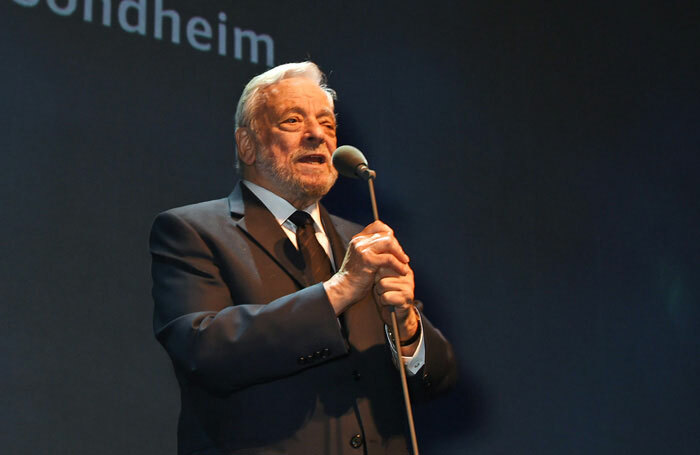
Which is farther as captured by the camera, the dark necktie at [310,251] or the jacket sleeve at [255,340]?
the dark necktie at [310,251]

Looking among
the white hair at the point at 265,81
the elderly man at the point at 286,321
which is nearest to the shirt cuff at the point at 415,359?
the elderly man at the point at 286,321

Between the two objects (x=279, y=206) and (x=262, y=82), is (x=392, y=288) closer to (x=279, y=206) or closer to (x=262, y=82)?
(x=279, y=206)

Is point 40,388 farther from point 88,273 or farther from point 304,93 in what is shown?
point 304,93

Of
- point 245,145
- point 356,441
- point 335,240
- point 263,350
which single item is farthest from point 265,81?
point 356,441

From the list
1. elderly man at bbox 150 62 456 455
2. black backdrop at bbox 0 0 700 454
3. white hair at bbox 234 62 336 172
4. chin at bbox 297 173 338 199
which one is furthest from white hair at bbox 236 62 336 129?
black backdrop at bbox 0 0 700 454

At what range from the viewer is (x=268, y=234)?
1.72 m

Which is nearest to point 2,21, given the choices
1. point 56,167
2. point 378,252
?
point 56,167

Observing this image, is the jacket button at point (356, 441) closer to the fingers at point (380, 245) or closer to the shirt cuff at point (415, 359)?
the shirt cuff at point (415, 359)

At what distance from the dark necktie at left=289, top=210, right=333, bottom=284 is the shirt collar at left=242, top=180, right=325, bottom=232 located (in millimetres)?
20

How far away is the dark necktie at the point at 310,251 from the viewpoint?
67.2 inches

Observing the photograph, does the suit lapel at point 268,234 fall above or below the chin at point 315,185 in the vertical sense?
below

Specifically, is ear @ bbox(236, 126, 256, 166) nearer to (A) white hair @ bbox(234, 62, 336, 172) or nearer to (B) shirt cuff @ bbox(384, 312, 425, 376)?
(A) white hair @ bbox(234, 62, 336, 172)

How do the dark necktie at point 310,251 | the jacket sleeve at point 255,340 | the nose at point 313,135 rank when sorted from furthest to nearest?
the nose at point 313,135, the dark necktie at point 310,251, the jacket sleeve at point 255,340

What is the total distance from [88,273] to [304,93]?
92 centimetres
